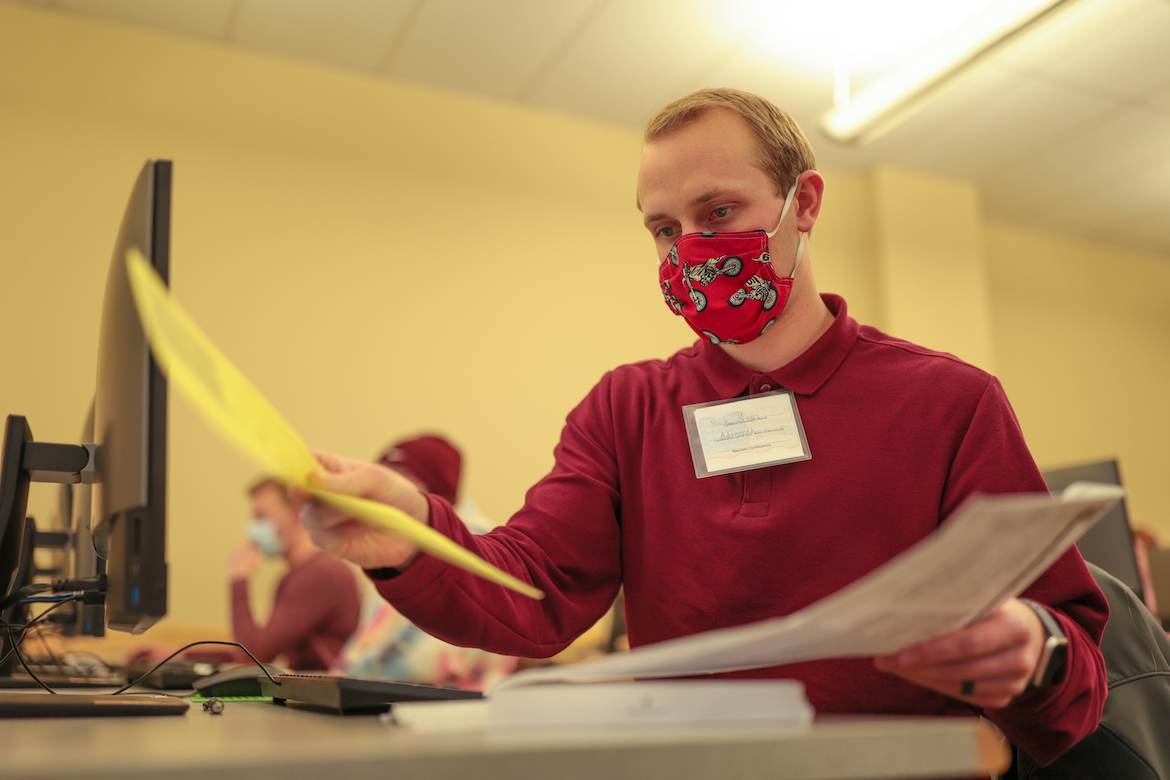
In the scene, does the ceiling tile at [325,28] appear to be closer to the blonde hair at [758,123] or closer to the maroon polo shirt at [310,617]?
the maroon polo shirt at [310,617]

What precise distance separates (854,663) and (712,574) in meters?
0.19

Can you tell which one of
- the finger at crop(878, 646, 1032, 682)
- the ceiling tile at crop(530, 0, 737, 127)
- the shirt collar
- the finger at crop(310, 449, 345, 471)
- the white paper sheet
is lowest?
the finger at crop(878, 646, 1032, 682)

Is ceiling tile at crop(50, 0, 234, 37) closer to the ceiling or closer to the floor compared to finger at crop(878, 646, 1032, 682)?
closer to the ceiling

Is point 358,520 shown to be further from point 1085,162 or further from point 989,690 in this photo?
point 1085,162

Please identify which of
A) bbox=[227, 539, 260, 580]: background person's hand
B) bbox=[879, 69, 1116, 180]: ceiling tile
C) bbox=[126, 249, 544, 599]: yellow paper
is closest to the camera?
bbox=[126, 249, 544, 599]: yellow paper

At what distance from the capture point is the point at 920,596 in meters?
0.47

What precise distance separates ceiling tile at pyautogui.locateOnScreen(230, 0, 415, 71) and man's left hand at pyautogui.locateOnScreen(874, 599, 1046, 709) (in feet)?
11.2

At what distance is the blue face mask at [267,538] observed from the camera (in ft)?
10.8

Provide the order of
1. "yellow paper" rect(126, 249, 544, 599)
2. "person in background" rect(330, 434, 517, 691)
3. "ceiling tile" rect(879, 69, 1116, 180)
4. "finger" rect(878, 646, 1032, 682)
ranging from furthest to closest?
"ceiling tile" rect(879, 69, 1116, 180) → "person in background" rect(330, 434, 517, 691) → "finger" rect(878, 646, 1032, 682) → "yellow paper" rect(126, 249, 544, 599)

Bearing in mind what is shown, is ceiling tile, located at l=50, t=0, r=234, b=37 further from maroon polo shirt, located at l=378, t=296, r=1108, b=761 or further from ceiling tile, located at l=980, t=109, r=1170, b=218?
ceiling tile, located at l=980, t=109, r=1170, b=218

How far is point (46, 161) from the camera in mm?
3436

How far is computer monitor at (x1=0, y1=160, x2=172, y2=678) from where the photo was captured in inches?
27.4

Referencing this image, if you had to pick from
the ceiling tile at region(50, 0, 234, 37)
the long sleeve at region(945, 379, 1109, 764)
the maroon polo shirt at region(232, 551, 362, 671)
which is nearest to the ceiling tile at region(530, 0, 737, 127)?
the ceiling tile at region(50, 0, 234, 37)

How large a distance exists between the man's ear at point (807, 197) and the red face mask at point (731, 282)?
0.23ft
